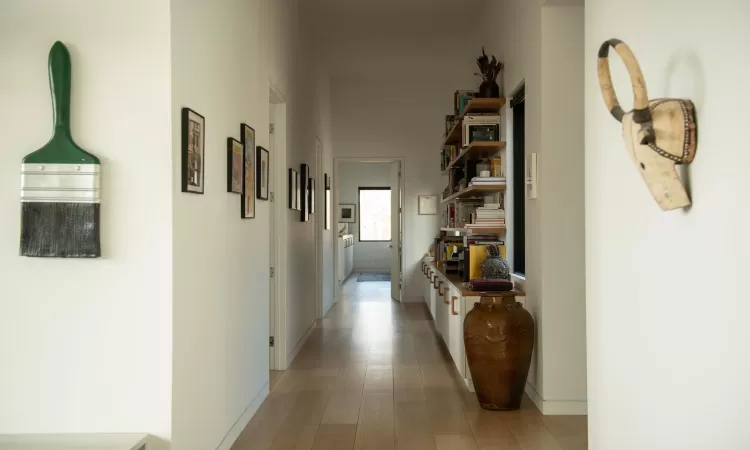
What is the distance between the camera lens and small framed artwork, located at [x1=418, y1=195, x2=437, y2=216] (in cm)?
933

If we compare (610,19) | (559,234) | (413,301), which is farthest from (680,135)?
(413,301)

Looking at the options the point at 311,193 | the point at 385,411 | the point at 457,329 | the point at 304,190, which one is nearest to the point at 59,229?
the point at 385,411

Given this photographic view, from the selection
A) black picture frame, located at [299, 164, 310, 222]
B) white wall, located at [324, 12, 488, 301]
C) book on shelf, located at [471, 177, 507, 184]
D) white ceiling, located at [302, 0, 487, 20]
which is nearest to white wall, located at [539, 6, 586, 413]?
book on shelf, located at [471, 177, 507, 184]

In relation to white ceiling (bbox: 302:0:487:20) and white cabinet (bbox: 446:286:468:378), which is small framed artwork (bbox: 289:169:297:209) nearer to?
white cabinet (bbox: 446:286:468:378)

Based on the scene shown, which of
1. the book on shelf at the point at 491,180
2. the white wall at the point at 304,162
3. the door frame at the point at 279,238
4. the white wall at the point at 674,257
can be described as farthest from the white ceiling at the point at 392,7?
the white wall at the point at 674,257

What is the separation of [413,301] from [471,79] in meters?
3.62

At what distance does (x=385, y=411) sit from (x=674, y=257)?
2417 millimetres

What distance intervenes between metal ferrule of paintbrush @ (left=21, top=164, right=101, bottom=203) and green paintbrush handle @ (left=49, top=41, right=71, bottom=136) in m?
0.15

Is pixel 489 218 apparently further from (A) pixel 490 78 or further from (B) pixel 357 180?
(B) pixel 357 180

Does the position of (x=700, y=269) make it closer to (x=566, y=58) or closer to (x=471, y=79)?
(x=566, y=58)

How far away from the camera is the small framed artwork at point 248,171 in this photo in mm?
3453

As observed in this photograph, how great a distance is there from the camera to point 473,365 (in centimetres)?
371

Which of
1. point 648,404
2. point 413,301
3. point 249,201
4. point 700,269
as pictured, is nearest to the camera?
point 700,269

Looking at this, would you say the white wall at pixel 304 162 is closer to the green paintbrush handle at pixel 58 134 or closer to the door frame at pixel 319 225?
the door frame at pixel 319 225
